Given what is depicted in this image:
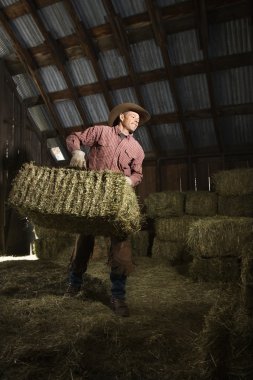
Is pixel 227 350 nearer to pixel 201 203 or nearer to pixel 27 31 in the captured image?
pixel 201 203

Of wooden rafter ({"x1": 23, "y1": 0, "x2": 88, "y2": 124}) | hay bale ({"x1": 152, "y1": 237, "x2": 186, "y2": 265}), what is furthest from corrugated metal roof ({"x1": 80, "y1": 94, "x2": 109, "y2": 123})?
hay bale ({"x1": 152, "y1": 237, "x2": 186, "y2": 265})

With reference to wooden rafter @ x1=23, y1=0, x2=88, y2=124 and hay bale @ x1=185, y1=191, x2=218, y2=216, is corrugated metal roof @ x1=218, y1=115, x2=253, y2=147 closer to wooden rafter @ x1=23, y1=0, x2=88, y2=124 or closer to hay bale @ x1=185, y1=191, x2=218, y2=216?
hay bale @ x1=185, y1=191, x2=218, y2=216

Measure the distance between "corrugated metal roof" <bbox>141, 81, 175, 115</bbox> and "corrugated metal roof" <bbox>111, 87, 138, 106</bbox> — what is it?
0.86ft

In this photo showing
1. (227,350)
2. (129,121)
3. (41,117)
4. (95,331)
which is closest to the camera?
(227,350)

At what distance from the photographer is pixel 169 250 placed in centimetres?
688

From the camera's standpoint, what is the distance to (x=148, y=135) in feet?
27.5

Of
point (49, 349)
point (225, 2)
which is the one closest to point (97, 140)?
point (49, 349)

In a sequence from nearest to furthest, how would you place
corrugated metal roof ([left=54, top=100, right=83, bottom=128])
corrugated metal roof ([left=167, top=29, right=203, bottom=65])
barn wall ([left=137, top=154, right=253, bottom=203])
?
corrugated metal roof ([left=167, top=29, right=203, bottom=65]) → barn wall ([left=137, top=154, right=253, bottom=203]) → corrugated metal roof ([left=54, top=100, right=83, bottom=128])

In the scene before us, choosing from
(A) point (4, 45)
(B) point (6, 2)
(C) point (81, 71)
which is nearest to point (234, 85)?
(C) point (81, 71)

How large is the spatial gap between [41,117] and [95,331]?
25.1 feet

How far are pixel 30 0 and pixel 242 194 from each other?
5.75 metres

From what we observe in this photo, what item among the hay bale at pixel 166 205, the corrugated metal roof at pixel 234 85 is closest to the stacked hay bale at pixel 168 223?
the hay bale at pixel 166 205

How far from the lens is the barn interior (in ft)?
7.40

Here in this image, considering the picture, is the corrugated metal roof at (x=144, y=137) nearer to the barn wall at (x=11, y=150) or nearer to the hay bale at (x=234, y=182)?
the hay bale at (x=234, y=182)
